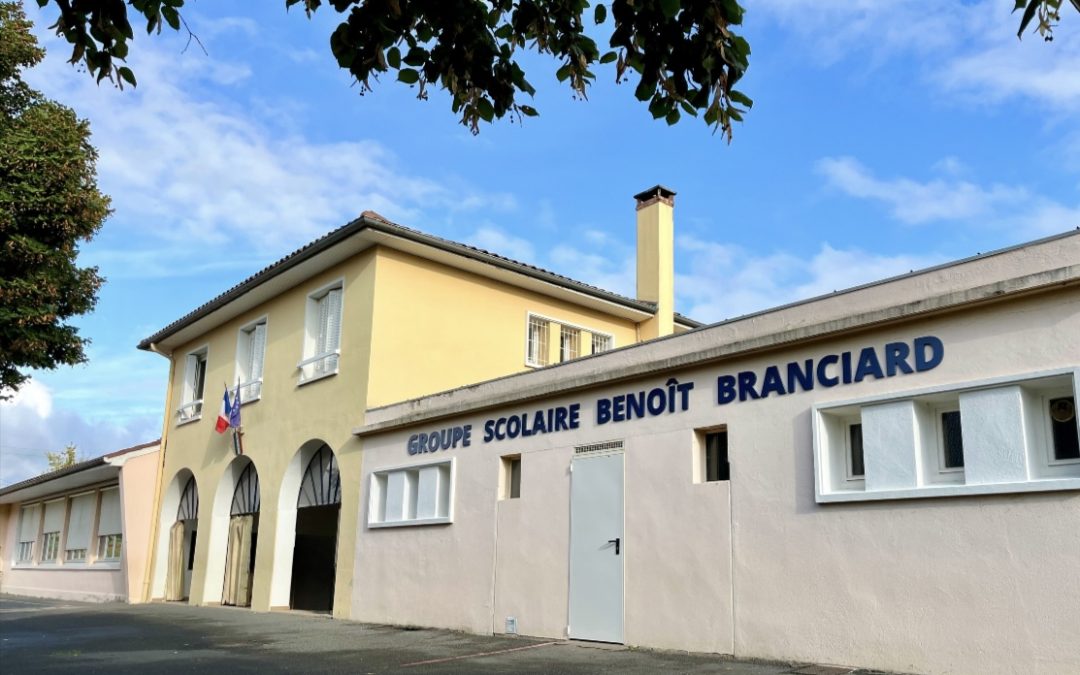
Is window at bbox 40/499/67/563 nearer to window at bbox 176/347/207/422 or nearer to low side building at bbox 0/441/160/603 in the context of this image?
low side building at bbox 0/441/160/603

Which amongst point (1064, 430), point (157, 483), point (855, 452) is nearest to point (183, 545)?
point (157, 483)

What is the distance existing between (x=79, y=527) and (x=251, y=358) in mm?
10600

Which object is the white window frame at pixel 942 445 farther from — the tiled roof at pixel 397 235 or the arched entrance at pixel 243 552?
the arched entrance at pixel 243 552

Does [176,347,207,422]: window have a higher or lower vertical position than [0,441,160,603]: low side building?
higher

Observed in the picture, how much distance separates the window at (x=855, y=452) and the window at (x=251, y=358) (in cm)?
1301

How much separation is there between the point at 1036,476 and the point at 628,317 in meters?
12.3

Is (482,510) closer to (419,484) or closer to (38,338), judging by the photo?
(419,484)

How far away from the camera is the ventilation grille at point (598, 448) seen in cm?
1087

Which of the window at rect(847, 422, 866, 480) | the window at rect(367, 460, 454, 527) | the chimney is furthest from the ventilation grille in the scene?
the chimney

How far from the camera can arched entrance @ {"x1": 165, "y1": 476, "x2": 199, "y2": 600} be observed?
21562mm

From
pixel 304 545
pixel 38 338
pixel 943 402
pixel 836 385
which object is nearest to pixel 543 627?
pixel 836 385

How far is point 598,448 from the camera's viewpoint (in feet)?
36.4

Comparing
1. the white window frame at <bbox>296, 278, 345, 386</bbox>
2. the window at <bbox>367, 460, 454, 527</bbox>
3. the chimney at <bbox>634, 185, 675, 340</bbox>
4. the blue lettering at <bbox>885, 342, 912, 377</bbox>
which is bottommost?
the window at <bbox>367, 460, 454, 527</bbox>

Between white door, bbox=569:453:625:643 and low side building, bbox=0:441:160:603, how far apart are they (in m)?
14.9
